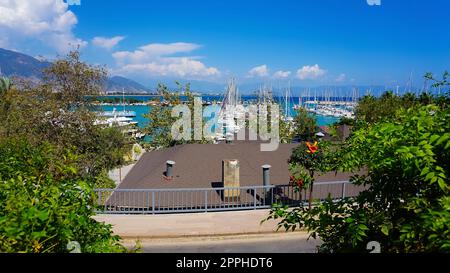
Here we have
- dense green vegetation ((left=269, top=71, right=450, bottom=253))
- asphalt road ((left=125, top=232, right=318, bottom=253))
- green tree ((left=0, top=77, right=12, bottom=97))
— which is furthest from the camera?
green tree ((left=0, top=77, right=12, bottom=97))

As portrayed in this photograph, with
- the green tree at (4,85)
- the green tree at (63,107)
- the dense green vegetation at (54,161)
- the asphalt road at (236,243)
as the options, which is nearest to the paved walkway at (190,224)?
the asphalt road at (236,243)

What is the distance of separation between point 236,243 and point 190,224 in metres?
1.99

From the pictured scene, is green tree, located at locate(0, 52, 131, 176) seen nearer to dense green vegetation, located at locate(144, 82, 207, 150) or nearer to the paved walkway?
the paved walkway

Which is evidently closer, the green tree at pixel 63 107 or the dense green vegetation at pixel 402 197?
the dense green vegetation at pixel 402 197

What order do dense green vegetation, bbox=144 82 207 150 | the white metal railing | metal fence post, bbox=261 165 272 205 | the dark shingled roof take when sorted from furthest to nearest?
dense green vegetation, bbox=144 82 207 150 < the dark shingled roof < metal fence post, bbox=261 165 272 205 < the white metal railing

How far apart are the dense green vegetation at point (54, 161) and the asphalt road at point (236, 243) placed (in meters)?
2.97

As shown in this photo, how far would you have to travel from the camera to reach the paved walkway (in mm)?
12633

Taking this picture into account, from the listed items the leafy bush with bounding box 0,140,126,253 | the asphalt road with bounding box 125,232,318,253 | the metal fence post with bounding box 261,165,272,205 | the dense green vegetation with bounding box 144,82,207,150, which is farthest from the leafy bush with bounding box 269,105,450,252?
the dense green vegetation with bounding box 144,82,207,150

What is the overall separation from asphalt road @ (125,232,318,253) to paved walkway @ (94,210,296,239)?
175mm

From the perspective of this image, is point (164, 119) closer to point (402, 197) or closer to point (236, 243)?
point (236, 243)

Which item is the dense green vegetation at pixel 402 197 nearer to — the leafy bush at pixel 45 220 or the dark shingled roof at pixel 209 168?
the leafy bush at pixel 45 220

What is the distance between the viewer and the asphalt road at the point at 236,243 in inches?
462

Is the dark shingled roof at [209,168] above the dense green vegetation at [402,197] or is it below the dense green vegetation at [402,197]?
below
